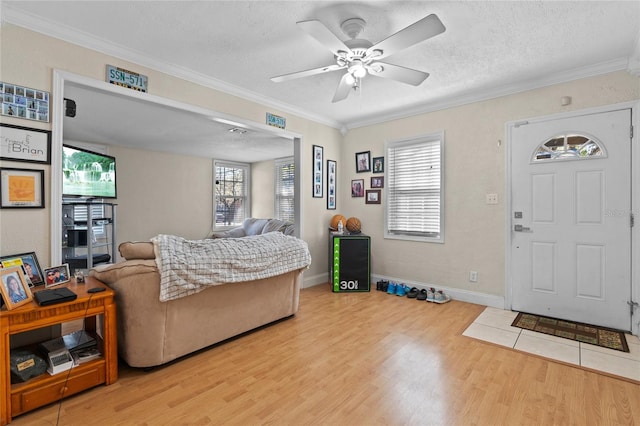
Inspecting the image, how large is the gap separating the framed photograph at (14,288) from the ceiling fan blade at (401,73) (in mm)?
2744

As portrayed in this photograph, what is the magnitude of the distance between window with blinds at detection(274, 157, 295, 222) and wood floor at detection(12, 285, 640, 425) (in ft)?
14.8

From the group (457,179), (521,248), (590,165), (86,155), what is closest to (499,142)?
(457,179)

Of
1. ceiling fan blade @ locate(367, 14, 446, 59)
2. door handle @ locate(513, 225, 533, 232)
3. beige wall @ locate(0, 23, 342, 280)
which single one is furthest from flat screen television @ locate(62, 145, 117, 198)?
door handle @ locate(513, 225, 533, 232)

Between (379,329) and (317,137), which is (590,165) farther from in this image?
(317,137)

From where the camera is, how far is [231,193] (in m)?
7.76

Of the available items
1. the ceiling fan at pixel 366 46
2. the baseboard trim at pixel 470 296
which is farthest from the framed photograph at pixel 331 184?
the ceiling fan at pixel 366 46

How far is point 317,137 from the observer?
4547 mm

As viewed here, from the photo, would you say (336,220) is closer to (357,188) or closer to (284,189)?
(357,188)

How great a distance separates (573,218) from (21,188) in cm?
464

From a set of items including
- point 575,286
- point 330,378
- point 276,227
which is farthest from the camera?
point 276,227

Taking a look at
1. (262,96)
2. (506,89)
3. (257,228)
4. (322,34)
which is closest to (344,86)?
(322,34)

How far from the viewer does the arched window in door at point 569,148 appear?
291 cm

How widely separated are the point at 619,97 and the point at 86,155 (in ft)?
20.2

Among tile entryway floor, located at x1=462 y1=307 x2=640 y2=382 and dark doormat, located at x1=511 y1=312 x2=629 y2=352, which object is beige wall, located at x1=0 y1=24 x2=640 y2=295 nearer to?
dark doormat, located at x1=511 y1=312 x2=629 y2=352
